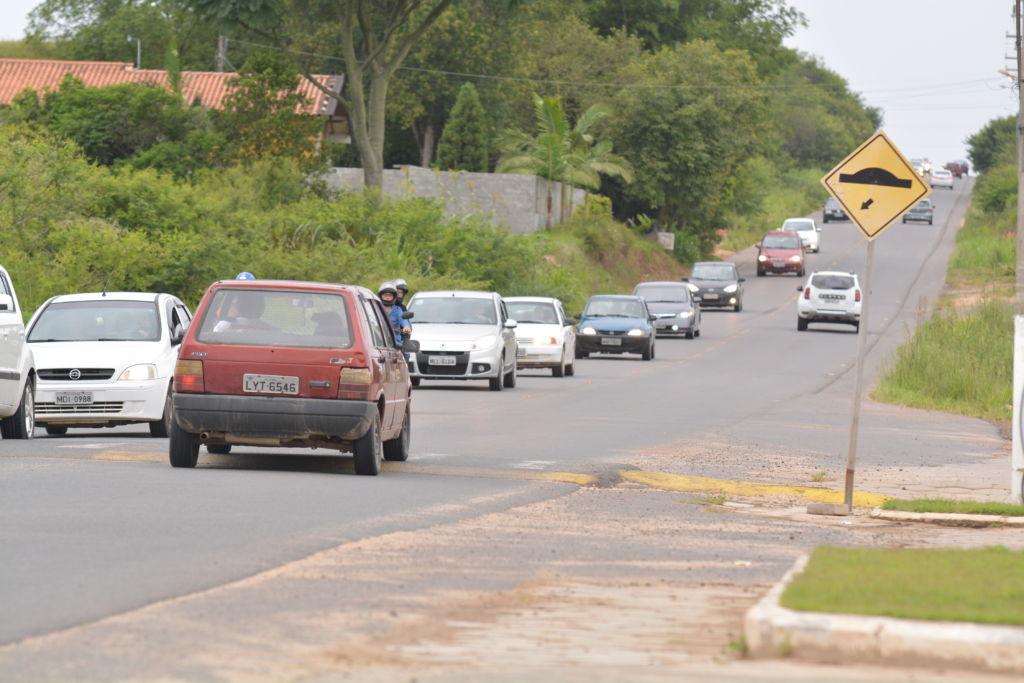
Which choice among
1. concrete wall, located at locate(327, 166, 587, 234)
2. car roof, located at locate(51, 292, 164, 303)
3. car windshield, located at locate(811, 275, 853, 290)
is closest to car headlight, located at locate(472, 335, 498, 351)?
car roof, located at locate(51, 292, 164, 303)

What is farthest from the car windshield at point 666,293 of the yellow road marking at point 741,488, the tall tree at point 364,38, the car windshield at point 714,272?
the yellow road marking at point 741,488

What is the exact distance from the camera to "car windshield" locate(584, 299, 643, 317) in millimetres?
43594

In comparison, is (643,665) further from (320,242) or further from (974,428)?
(320,242)

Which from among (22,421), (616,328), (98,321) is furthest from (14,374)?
(616,328)

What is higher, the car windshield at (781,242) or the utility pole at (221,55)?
the utility pole at (221,55)

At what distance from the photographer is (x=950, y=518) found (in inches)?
547

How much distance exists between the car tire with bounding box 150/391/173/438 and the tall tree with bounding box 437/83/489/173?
5098 centimetres

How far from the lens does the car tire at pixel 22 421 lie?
19.1 metres

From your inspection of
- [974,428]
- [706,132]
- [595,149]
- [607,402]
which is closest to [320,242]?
[607,402]

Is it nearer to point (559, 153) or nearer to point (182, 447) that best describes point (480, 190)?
point (559, 153)

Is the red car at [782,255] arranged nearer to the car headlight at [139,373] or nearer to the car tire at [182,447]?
the car headlight at [139,373]

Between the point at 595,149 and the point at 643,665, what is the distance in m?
67.6

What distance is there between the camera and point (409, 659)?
24.6ft

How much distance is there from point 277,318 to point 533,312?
852 inches
